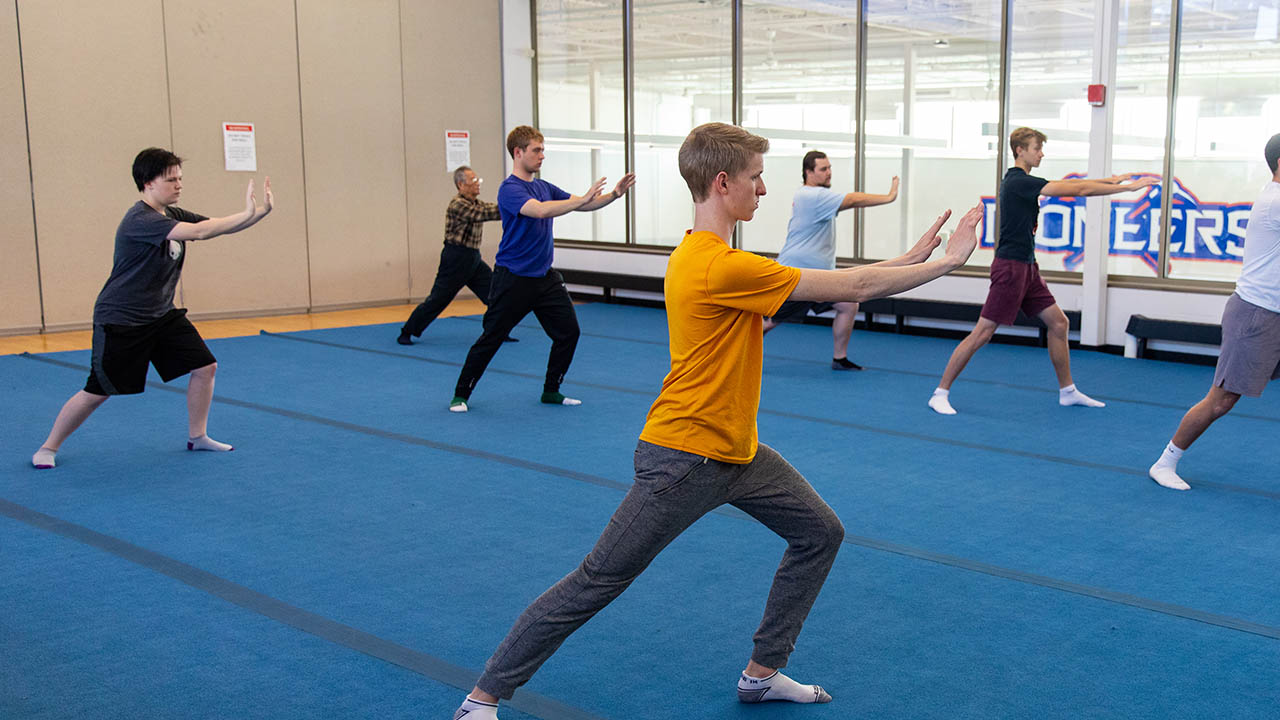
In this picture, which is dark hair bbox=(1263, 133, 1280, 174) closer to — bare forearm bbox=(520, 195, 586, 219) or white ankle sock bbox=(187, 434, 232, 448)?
bare forearm bbox=(520, 195, 586, 219)

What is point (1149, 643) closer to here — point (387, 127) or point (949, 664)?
point (949, 664)

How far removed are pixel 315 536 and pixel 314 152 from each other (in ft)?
27.8

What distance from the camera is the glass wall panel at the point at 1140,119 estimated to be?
9.33m

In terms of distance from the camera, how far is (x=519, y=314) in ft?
23.4

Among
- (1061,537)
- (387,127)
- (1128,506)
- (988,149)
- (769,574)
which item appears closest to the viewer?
(769,574)

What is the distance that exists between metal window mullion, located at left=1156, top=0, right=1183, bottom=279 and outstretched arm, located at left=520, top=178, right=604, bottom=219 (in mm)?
5358

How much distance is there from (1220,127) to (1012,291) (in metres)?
3.33

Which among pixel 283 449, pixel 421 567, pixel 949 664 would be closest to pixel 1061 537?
pixel 949 664

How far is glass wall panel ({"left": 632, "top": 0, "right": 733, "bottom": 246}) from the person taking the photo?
12.4m

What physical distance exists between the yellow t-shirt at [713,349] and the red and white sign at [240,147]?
9.88 meters

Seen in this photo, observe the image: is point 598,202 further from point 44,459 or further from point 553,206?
point 44,459

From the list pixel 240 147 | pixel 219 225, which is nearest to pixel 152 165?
pixel 219 225

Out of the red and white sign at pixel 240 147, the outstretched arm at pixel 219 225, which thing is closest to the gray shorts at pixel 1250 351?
the outstretched arm at pixel 219 225

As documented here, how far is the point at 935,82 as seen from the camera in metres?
10.8
